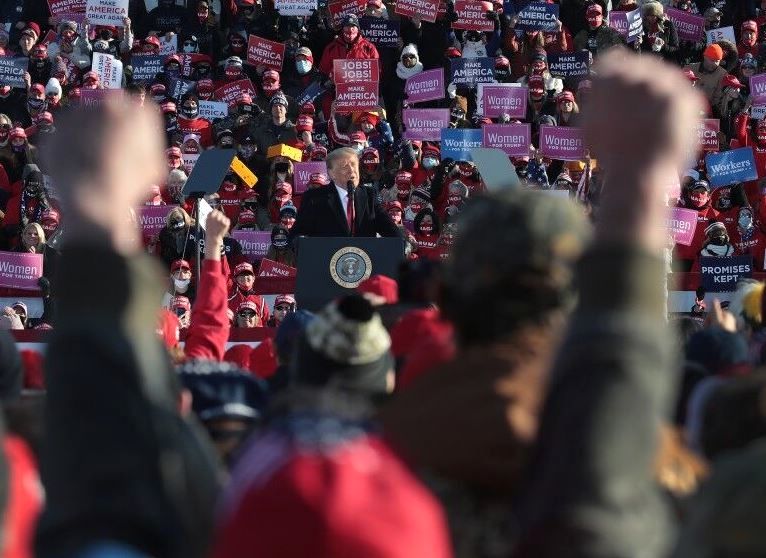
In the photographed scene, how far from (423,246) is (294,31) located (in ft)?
18.7

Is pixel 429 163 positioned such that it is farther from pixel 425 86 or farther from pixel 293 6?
pixel 293 6

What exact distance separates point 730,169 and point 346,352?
12717 mm

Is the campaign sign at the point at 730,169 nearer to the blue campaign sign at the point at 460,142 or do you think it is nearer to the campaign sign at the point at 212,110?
the blue campaign sign at the point at 460,142

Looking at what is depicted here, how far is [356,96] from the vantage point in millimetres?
17094

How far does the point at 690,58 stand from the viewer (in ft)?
60.5

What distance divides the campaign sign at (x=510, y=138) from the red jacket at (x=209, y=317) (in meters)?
11.0

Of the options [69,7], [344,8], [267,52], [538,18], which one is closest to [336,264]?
[267,52]

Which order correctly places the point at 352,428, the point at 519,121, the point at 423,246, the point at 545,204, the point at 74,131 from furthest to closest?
the point at 519,121, the point at 423,246, the point at 545,204, the point at 74,131, the point at 352,428

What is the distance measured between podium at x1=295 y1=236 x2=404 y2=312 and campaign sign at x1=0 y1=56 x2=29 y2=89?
10307 millimetres

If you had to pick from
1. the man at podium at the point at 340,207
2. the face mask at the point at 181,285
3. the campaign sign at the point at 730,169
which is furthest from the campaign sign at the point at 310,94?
the man at podium at the point at 340,207

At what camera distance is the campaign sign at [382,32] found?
1852 cm

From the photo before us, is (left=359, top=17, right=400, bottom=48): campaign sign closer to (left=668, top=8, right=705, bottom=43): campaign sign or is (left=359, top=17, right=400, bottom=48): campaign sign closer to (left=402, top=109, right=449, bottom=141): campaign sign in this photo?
(left=402, top=109, right=449, bottom=141): campaign sign

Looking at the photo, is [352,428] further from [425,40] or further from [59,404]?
[425,40]

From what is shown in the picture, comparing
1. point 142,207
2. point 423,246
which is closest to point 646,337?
point 423,246
